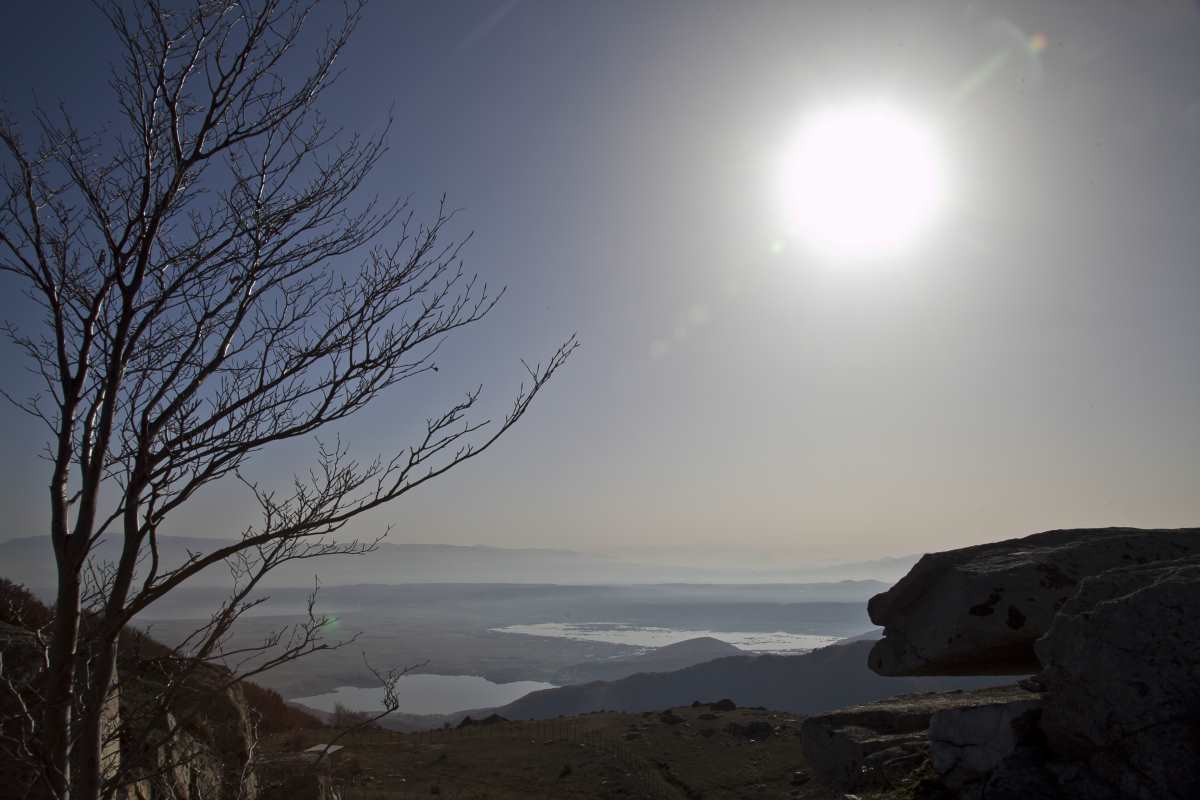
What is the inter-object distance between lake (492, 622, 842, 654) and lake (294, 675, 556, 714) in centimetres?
5168

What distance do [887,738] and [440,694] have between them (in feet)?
218

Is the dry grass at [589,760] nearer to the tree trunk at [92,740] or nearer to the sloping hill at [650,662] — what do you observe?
the tree trunk at [92,740]

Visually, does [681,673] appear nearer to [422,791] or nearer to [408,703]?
[408,703]

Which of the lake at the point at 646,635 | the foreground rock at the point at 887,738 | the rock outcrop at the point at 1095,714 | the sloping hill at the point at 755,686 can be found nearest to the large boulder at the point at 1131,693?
the rock outcrop at the point at 1095,714

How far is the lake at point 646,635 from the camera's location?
127438mm

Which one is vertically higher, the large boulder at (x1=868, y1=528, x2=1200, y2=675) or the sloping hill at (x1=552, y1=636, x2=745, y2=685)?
the large boulder at (x1=868, y1=528, x2=1200, y2=675)

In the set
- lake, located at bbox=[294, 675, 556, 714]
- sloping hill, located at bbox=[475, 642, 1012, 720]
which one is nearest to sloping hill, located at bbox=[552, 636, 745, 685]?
lake, located at bbox=[294, 675, 556, 714]

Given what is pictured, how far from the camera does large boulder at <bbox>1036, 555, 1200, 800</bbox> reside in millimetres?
4246

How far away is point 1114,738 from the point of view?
4504 mm

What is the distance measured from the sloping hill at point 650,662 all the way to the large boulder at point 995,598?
76.4 metres

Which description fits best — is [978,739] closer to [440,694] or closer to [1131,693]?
[1131,693]

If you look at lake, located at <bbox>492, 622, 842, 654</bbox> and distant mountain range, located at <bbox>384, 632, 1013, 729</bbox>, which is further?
lake, located at <bbox>492, 622, 842, 654</bbox>

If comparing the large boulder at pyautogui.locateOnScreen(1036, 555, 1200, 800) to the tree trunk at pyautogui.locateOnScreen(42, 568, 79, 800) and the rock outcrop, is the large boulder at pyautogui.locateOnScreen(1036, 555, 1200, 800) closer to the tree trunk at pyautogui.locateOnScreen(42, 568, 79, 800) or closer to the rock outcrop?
the rock outcrop

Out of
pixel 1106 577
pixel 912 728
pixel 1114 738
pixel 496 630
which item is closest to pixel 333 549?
pixel 1114 738
